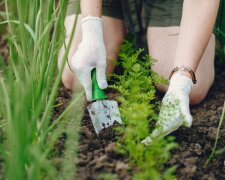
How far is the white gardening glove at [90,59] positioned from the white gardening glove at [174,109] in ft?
0.92

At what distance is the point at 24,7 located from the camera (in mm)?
1701

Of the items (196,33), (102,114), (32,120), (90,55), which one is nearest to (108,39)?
(90,55)

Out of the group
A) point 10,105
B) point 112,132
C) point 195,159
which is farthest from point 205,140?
point 10,105

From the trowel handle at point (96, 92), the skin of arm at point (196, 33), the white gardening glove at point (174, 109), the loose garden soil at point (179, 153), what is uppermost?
the skin of arm at point (196, 33)

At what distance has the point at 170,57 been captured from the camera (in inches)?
86.9

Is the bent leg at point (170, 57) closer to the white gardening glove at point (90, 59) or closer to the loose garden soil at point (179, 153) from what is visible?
the loose garden soil at point (179, 153)

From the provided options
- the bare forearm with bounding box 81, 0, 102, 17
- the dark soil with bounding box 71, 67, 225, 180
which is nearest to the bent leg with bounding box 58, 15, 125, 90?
the bare forearm with bounding box 81, 0, 102, 17

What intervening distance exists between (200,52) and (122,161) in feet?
1.99

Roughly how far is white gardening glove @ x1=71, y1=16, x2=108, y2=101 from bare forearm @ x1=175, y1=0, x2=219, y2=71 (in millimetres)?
298

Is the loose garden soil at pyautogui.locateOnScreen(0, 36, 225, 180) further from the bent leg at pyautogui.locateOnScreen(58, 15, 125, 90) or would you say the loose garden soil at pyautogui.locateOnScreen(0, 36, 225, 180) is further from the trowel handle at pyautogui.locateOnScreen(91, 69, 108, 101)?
the bent leg at pyautogui.locateOnScreen(58, 15, 125, 90)

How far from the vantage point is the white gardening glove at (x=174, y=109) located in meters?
1.46

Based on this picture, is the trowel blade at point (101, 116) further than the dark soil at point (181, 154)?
Yes

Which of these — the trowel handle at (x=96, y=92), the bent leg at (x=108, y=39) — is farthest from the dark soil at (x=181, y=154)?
the bent leg at (x=108, y=39)

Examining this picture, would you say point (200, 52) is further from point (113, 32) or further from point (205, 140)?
point (113, 32)
